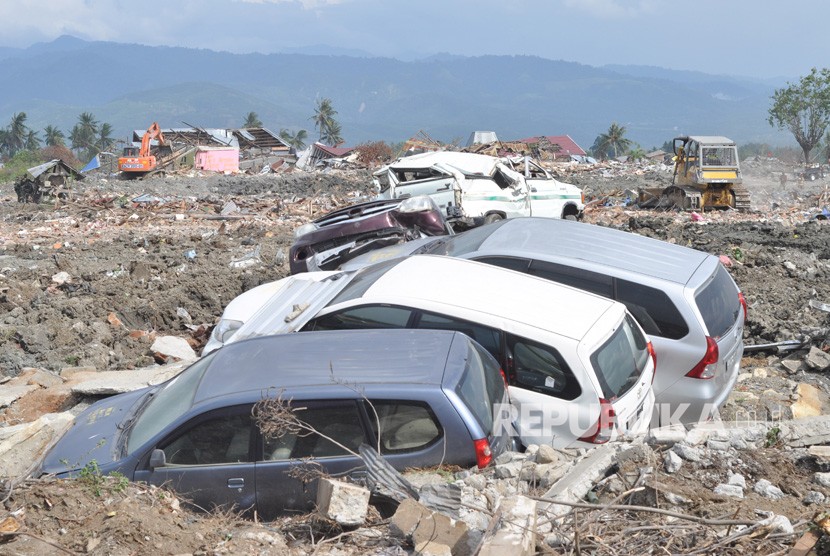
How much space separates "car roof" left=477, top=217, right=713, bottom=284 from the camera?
25.3 feet

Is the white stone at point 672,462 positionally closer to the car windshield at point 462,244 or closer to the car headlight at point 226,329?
the car windshield at point 462,244

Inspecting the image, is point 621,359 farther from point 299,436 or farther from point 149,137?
point 149,137

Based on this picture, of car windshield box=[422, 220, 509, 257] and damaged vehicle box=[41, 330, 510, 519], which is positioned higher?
car windshield box=[422, 220, 509, 257]

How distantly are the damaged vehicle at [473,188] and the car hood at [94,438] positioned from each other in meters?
9.04

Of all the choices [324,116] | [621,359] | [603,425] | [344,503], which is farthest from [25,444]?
[324,116]

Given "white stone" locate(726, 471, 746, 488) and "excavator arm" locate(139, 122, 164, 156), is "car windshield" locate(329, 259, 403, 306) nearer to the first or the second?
"white stone" locate(726, 471, 746, 488)

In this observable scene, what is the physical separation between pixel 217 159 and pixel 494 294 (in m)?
42.4

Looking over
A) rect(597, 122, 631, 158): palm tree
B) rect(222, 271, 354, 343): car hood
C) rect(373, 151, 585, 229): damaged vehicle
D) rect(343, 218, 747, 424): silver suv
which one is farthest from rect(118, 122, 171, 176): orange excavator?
rect(597, 122, 631, 158): palm tree

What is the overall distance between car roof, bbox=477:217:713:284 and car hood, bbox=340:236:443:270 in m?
1.29

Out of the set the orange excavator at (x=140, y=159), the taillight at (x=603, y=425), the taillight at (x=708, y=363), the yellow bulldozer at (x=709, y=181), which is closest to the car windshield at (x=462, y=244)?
the taillight at (x=708, y=363)

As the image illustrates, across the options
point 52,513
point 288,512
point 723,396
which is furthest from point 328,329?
point 723,396

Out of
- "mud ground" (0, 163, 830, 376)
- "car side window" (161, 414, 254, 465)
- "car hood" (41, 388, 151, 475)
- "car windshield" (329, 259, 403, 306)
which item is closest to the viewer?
"car side window" (161, 414, 254, 465)

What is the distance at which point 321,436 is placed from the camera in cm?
522

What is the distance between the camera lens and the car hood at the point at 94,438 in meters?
5.54
